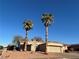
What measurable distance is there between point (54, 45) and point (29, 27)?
37.6 feet

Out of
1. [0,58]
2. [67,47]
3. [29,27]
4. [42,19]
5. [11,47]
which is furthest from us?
[67,47]

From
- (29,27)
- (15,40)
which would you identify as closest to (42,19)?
(29,27)

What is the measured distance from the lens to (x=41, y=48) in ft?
219

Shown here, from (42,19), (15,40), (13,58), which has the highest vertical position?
(42,19)

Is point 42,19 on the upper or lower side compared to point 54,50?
upper

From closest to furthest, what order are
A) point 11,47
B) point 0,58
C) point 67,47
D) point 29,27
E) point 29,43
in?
point 0,58
point 29,27
point 29,43
point 11,47
point 67,47

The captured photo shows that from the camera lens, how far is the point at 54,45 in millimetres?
65000

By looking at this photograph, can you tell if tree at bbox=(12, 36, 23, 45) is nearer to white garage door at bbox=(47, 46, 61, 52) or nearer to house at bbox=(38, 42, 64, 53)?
house at bbox=(38, 42, 64, 53)

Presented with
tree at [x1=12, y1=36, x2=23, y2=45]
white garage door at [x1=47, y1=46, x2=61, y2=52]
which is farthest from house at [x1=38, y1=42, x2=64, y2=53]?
tree at [x1=12, y1=36, x2=23, y2=45]

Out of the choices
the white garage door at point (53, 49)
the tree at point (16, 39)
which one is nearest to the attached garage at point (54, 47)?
the white garage door at point (53, 49)

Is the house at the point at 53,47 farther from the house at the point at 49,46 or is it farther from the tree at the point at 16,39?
the tree at the point at 16,39

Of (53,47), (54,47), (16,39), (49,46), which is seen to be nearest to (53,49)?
(53,47)

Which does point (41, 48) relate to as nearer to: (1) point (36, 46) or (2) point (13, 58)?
(1) point (36, 46)

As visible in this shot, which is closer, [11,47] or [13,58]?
[13,58]
